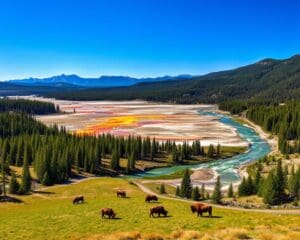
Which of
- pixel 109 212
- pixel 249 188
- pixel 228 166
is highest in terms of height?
pixel 109 212

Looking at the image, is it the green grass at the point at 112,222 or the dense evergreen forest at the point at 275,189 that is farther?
the dense evergreen forest at the point at 275,189

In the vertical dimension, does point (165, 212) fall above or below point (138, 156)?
above

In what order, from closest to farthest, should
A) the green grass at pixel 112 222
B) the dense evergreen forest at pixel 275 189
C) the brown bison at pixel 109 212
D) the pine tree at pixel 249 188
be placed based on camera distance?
1. the green grass at pixel 112 222
2. the brown bison at pixel 109 212
3. the dense evergreen forest at pixel 275 189
4. the pine tree at pixel 249 188

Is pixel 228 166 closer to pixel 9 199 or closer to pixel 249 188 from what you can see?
pixel 249 188

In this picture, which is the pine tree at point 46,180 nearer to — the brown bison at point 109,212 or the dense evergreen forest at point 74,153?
the dense evergreen forest at point 74,153

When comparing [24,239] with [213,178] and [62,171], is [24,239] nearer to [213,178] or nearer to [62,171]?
[62,171]

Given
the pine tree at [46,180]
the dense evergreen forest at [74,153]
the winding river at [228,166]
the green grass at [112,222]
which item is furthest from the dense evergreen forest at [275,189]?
the dense evergreen forest at [74,153]

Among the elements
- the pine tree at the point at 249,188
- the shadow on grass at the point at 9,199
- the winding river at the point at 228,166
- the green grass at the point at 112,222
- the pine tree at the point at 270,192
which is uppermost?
the green grass at the point at 112,222

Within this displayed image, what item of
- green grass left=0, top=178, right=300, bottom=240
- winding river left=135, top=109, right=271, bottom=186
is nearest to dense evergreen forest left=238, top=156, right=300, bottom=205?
winding river left=135, top=109, right=271, bottom=186

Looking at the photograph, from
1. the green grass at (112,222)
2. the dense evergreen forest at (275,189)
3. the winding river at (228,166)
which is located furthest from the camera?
the winding river at (228,166)

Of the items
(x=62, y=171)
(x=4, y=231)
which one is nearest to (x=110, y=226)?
(x=4, y=231)

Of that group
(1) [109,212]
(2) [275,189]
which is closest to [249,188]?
(2) [275,189]
